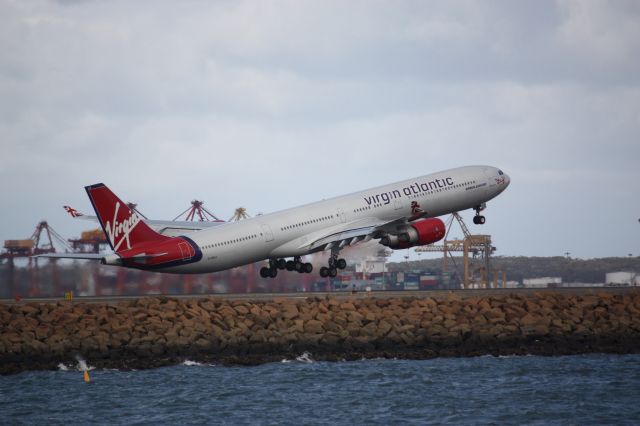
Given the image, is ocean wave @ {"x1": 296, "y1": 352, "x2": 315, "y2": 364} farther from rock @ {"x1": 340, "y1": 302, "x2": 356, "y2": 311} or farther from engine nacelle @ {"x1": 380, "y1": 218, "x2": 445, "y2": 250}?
engine nacelle @ {"x1": 380, "y1": 218, "x2": 445, "y2": 250}

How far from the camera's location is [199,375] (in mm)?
58938

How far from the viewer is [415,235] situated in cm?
8012

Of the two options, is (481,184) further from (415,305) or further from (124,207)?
(124,207)

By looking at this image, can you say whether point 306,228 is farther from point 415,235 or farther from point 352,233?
point 415,235

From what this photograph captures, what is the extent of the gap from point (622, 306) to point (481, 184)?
20074 millimetres

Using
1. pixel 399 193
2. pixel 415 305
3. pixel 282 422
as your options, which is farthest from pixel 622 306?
pixel 282 422

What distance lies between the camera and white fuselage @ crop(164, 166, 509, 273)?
72312 mm

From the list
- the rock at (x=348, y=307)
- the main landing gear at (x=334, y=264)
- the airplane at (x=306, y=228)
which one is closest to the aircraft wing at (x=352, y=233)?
the airplane at (x=306, y=228)

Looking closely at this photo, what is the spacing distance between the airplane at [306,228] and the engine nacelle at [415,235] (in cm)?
7

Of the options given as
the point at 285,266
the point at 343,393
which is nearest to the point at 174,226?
the point at 285,266

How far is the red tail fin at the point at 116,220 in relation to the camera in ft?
224

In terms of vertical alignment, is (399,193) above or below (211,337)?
above

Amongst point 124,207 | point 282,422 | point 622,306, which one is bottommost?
point 282,422

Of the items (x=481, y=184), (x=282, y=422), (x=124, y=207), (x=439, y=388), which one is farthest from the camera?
(x=481, y=184)
